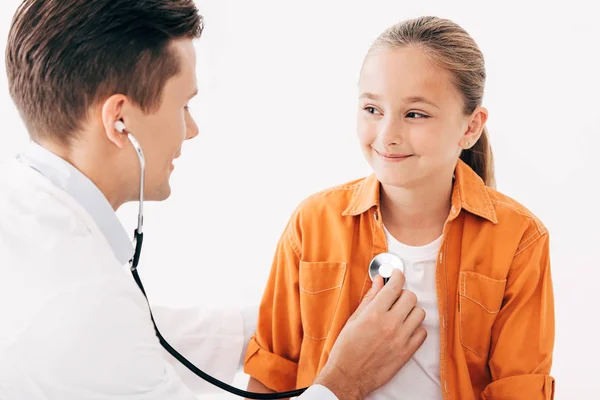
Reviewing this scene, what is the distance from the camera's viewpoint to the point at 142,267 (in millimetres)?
2518

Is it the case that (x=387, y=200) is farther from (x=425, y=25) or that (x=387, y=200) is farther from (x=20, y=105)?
(x=20, y=105)

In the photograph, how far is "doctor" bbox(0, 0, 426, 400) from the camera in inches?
50.8

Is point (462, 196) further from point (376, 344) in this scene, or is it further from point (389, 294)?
point (376, 344)

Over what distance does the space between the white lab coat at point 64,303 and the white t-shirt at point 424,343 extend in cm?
54

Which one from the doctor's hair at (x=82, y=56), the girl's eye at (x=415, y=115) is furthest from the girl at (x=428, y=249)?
the doctor's hair at (x=82, y=56)

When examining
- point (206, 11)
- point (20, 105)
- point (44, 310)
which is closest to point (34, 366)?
point (44, 310)

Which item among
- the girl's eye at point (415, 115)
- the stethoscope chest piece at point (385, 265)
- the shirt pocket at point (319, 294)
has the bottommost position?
the shirt pocket at point (319, 294)

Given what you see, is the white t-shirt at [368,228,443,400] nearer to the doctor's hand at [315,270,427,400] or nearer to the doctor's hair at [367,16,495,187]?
the doctor's hand at [315,270,427,400]

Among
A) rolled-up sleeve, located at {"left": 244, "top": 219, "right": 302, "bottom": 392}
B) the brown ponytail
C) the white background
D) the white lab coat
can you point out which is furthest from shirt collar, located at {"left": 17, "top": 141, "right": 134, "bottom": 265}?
the white background

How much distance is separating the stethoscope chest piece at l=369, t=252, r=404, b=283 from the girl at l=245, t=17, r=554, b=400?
0.9 inches

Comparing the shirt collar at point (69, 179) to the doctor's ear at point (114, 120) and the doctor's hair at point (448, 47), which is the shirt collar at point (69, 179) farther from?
the doctor's hair at point (448, 47)

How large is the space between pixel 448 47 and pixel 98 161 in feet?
2.48

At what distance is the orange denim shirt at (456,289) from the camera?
1745 millimetres

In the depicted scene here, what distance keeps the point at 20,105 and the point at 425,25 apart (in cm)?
84
